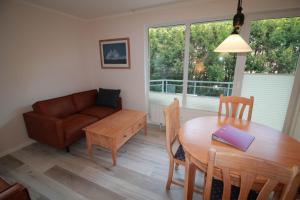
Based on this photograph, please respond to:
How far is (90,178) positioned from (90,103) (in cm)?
191

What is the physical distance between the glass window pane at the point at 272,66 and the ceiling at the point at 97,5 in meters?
1.58

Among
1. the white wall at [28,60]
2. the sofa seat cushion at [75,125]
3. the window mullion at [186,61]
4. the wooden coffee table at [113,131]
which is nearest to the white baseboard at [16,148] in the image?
the white wall at [28,60]

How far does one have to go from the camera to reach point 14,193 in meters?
1.04

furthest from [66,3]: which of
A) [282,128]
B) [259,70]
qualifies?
[282,128]

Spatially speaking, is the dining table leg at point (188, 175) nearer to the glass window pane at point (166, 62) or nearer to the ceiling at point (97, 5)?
the glass window pane at point (166, 62)

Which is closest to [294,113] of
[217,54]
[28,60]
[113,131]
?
[217,54]

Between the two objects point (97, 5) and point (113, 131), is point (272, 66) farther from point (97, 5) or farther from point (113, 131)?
point (97, 5)

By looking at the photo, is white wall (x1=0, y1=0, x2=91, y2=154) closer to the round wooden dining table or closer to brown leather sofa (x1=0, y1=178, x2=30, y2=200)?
brown leather sofa (x1=0, y1=178, x2=30, y2=200)

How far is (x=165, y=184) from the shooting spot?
6.07 feet

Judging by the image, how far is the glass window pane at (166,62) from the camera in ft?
10.0

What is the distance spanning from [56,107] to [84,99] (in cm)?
65

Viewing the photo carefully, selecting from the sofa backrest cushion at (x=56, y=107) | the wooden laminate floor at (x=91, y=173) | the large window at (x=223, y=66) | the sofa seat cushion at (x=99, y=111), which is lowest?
the wooden laminate floor at (x=91, y=173)

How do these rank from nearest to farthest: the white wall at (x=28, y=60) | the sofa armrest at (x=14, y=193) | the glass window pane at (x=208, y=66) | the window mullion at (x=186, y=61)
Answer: the sofa armrest at (x=14, y=193)
the white wall at (x=28, y=60)
the glass window pane at (x=208, y=66)
the window mullion at (x=186, y=61)

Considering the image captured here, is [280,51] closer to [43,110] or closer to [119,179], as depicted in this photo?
[119,179]
